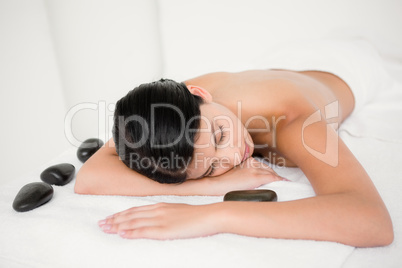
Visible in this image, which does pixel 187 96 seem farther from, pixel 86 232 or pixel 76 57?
pixel 76 57

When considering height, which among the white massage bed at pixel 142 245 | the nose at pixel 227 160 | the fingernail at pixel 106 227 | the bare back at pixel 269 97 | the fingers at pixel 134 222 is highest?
the bare back at pixel 269 97

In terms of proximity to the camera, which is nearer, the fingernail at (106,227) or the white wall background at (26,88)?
the fingernail at (106,227)

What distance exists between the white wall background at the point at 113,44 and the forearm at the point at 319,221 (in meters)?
1.19

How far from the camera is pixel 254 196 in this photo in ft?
2.68

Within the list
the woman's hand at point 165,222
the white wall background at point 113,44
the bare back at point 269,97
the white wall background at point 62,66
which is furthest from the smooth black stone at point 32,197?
the white wall background at point 113,44

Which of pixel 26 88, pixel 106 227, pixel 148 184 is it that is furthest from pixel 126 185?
pixel 26 88

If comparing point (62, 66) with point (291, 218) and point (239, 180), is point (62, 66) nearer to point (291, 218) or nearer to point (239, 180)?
point (239, 180)

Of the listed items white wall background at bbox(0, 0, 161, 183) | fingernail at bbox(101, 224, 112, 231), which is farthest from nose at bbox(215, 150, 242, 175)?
white wall background at bbox(0, 0, 161, 183)

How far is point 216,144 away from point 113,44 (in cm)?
130

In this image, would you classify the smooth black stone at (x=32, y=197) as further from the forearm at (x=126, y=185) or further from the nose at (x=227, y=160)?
the nose at (x=227, y=160)

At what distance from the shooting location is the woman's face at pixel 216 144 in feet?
2.84

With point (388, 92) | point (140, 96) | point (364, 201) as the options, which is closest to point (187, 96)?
point (140, 96)

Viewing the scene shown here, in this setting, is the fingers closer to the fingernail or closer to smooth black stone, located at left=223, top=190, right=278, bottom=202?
the fingernail

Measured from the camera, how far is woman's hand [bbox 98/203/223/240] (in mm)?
722
